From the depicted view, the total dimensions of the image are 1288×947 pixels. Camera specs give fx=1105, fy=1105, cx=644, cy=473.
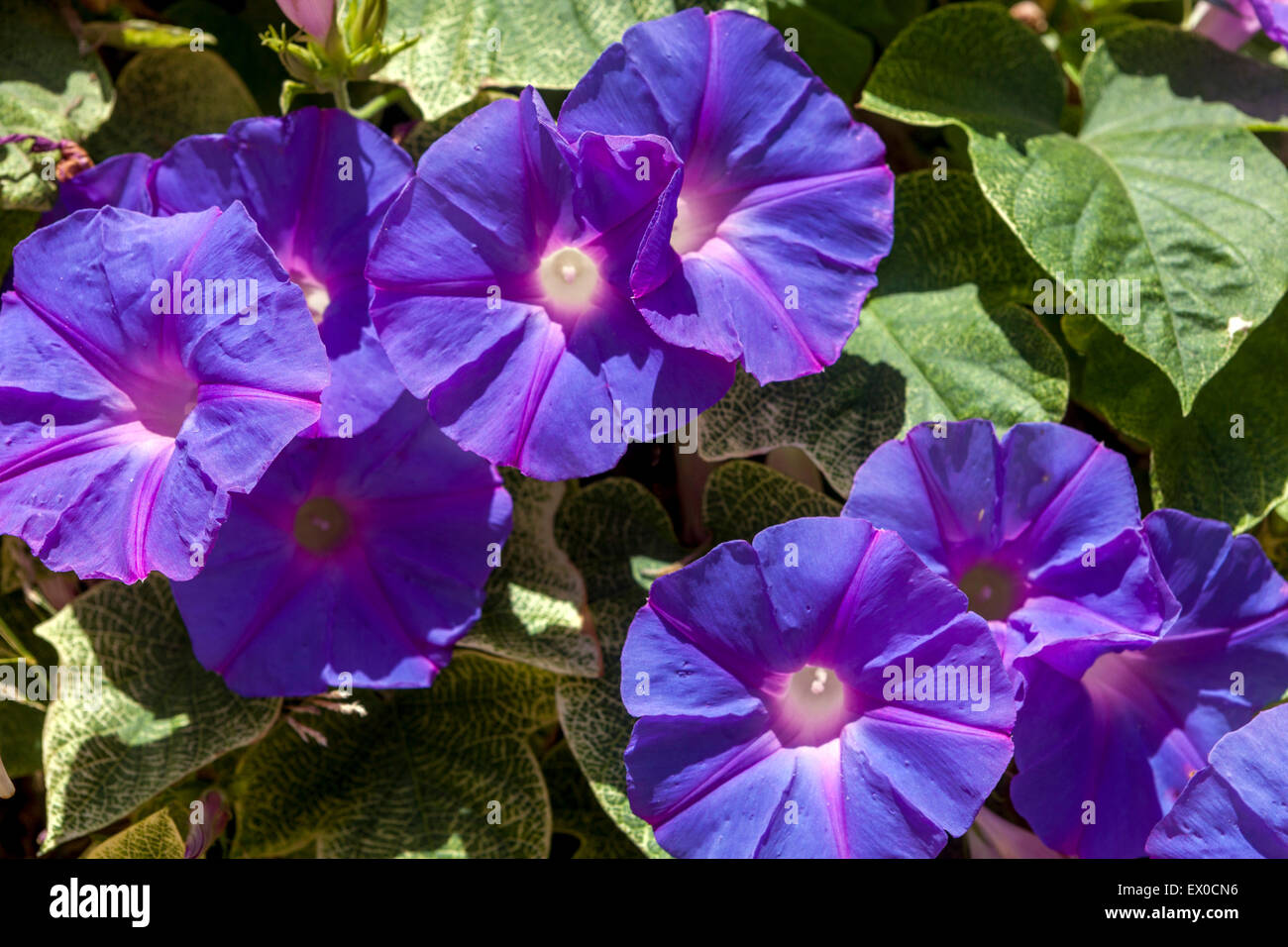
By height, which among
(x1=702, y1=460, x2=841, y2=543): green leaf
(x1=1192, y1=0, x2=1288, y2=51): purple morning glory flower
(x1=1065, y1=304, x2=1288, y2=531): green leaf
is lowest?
(x1=702, y1=460, x2=841, y2=543): green leaf

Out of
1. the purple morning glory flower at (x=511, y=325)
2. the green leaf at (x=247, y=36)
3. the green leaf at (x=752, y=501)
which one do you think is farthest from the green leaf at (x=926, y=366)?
the green leaf at (x=247, y=36)

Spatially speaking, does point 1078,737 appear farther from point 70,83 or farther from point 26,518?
point 70,83

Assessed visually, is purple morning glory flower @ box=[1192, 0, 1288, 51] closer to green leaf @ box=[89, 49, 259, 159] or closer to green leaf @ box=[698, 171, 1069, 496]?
green leaf @ box=[698, 171, 1069, 496]

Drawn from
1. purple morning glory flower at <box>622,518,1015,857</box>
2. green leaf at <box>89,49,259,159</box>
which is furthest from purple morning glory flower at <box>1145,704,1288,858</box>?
green leaf at <box>89,49,259,159</box>

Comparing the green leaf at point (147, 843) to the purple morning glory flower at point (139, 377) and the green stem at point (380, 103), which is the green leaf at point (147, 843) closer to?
the purple morning glory flower at point (139, 377)

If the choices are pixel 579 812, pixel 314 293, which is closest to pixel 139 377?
pixel 314 293

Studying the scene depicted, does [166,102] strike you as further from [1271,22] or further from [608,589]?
[1271,22]
